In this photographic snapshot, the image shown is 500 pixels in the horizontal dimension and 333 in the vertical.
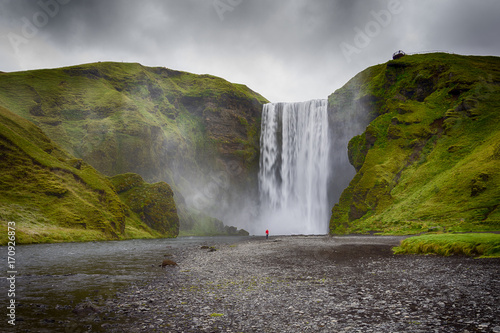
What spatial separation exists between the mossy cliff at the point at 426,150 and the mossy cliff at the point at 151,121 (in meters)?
54.7

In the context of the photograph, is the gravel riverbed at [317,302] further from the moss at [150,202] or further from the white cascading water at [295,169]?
the white cascading water at [295,169]

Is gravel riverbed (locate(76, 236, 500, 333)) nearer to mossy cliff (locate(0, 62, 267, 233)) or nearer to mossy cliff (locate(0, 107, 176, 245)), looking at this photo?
mossy cliff (locate(0, 107, 176, 245))

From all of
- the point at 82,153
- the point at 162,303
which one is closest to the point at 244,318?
the point at 162,303

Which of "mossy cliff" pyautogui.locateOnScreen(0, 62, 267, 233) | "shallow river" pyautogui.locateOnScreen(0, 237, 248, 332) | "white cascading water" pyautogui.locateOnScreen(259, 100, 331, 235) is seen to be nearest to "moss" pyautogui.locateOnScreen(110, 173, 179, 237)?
"mossy cliff" pyautogui.locateOnScreen(0, 62, 267, 233)

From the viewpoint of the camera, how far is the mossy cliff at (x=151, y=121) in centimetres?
9444

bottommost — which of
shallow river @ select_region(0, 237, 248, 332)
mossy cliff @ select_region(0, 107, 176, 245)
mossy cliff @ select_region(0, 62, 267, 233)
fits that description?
shallow river @ select_region(0, 237, 248, 332)

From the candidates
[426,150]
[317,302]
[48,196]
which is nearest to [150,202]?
[48,196]

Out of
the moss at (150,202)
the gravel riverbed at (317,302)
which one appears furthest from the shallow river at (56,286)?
the moss at (150,202)

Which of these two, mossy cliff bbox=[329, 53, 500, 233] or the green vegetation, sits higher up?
mossy cliff bbox=[329, 53, 500, 233]

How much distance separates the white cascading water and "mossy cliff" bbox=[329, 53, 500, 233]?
43.4ft

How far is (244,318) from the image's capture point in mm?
8445

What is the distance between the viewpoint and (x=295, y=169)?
3871 inches

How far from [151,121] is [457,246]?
11023cm

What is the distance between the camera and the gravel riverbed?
753cm
